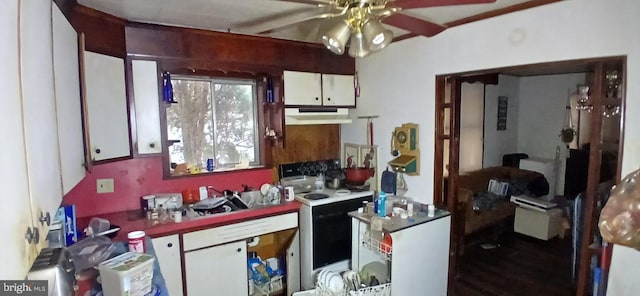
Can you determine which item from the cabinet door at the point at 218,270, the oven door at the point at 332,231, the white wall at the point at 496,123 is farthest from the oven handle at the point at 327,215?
the white wall at the point at 496,123

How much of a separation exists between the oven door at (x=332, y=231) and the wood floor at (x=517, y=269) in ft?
3.25

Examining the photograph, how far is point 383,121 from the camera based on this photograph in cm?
307

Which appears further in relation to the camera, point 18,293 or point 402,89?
point 402,89

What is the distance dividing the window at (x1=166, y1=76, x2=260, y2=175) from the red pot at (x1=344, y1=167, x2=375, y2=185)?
0.89 metres

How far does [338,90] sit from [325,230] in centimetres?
134

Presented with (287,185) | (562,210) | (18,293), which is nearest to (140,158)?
(287,185)

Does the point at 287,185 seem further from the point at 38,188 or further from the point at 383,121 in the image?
the point at 38,188

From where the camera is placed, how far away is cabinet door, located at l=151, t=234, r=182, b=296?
2232 mm

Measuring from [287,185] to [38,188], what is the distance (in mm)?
2410

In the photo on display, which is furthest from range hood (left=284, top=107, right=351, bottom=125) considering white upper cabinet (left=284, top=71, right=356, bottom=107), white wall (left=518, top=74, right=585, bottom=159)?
white wall (left=518, top=74, right=585, bottom=159)

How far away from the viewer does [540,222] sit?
390 cm

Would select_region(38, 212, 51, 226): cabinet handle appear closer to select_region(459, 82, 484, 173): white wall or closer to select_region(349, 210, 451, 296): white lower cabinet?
select_region(349, 210, 451, 296): white lower cabinet

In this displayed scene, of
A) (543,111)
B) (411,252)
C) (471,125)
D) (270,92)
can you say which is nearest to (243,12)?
(270,92)

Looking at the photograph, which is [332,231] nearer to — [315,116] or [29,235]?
[315,116]
